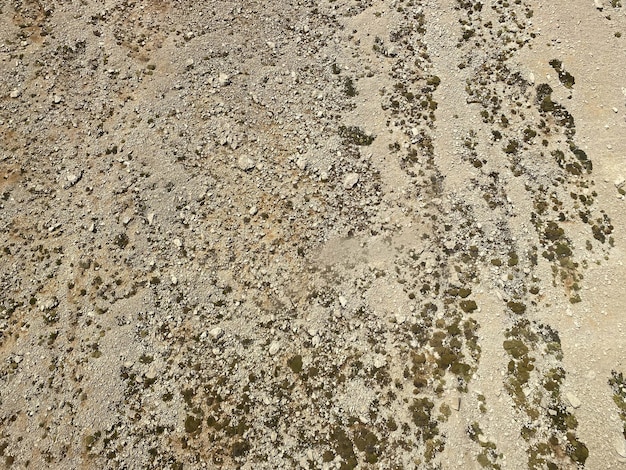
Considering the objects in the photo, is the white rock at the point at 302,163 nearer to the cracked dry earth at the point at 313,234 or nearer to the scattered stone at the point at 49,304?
the cracked dry earth at the point at 313,234

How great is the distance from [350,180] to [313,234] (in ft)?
18.2

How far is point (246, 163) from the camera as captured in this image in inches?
1430

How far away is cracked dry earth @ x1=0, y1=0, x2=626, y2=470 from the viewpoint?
30.3 m

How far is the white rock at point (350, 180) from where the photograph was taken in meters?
35.6

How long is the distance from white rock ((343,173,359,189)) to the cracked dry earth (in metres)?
0.20

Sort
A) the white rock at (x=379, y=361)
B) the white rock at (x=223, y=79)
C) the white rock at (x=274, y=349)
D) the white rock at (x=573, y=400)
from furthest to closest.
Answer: the white rock at (x=223, y=79), the white rock at (x=274, y=349), the white rock at (x=379, y=361), the white rock at (x=573, y=400)

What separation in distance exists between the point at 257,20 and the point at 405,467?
39556 millimetres

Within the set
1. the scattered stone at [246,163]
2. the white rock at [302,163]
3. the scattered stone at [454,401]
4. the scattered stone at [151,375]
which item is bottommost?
the scattered stone at [454,401]

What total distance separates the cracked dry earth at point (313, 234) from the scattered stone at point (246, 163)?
1.11 ft

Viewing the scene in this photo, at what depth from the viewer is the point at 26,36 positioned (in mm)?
39906

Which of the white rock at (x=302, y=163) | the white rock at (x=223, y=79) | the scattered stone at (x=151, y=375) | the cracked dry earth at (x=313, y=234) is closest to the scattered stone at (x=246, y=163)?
the cracked dry earth at (x=313, y=234)

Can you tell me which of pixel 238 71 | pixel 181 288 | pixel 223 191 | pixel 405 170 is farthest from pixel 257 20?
pixel 181 288

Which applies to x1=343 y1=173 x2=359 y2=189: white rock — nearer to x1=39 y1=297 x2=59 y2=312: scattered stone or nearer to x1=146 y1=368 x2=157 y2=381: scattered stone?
x1=146 y1=368 x2=157 y2=381: scattered stone

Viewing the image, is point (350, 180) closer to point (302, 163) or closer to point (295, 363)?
point (302, 163)
